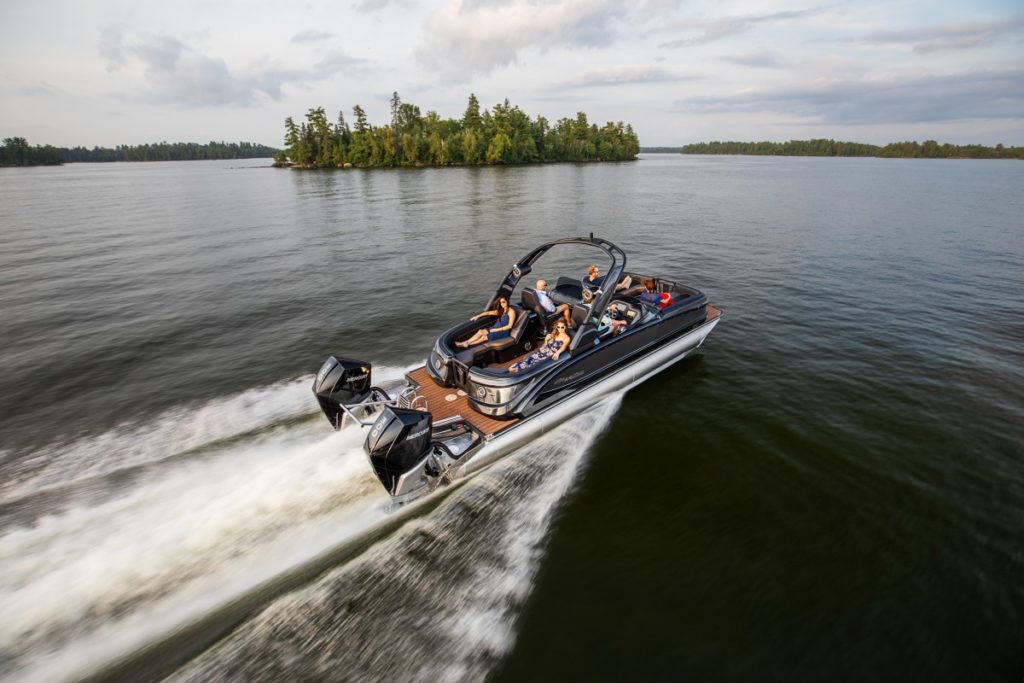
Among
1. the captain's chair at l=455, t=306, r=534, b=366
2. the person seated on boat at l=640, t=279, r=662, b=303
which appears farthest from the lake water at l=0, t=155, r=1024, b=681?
the captain's chair at l=455, t=306, r=534, b=366

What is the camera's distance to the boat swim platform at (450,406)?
338 inches

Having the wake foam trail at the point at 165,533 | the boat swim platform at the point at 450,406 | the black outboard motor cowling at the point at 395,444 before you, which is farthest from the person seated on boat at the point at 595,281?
the wake foam trail at the point at 165,533

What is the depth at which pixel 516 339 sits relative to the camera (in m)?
10.2

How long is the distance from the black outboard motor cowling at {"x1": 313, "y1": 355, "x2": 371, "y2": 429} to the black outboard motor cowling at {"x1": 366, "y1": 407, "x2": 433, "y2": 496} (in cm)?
179

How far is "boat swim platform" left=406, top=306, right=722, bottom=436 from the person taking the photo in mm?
8594

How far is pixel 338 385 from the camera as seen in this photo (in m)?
8.25

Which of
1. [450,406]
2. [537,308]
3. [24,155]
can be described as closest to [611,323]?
[537,308]

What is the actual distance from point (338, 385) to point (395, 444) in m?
2.24

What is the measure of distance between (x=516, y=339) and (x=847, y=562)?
683cm

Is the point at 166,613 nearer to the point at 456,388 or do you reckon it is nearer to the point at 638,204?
the point at 456,388

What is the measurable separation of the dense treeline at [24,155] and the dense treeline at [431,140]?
9603cm

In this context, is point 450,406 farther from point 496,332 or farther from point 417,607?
point 417,607

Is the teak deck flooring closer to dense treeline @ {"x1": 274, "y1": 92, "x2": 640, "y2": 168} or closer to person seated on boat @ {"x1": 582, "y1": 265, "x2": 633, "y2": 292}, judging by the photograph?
person seated on boat @ {"x1": 582, "y1": 265, "x2": 633, "y2": 292}

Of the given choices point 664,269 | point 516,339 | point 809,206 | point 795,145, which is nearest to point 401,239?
point 664,269
